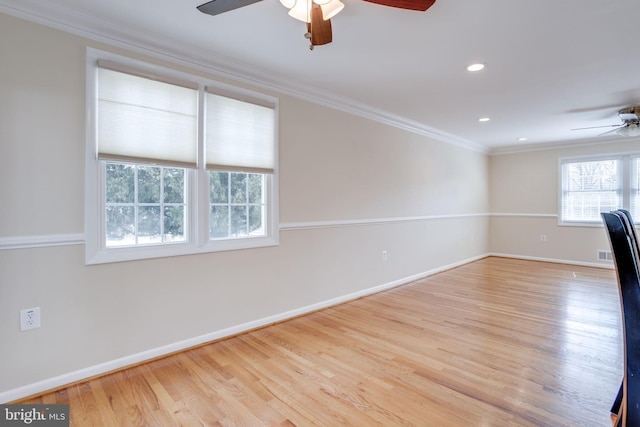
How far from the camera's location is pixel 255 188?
10.3ft

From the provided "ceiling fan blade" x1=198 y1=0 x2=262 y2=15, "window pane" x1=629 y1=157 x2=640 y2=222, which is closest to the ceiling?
"ceiling fan blade" x1=198 y1=0 x2=262 y2=15

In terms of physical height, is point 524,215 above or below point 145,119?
below

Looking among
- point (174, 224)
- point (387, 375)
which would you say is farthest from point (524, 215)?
point (174, 224)

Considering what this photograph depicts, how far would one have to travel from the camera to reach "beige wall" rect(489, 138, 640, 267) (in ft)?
19.7

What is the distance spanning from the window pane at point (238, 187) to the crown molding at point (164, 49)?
2.87 ft

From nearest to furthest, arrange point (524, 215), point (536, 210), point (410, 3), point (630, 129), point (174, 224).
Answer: point (410, 3) < point (174, 224) < point (630, 129) < point (536, 210) < point (524, 215)

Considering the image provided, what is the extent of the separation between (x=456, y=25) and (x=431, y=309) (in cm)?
281

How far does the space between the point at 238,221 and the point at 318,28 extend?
1828 mm

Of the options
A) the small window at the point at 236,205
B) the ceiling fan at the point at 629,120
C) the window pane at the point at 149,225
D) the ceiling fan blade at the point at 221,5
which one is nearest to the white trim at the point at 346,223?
the small window at the point at 236,205

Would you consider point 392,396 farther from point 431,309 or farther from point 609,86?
point 609,86

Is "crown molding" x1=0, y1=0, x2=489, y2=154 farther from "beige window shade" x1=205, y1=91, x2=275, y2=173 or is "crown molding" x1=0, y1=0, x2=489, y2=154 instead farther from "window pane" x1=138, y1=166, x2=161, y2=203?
"window pane" x1=138, y1=166, x2=161, y2=203

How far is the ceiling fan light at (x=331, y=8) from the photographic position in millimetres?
1854

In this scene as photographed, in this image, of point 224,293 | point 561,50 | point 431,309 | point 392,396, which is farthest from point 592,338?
point 224,293

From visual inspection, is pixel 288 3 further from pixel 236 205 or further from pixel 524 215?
pixel 524 215
